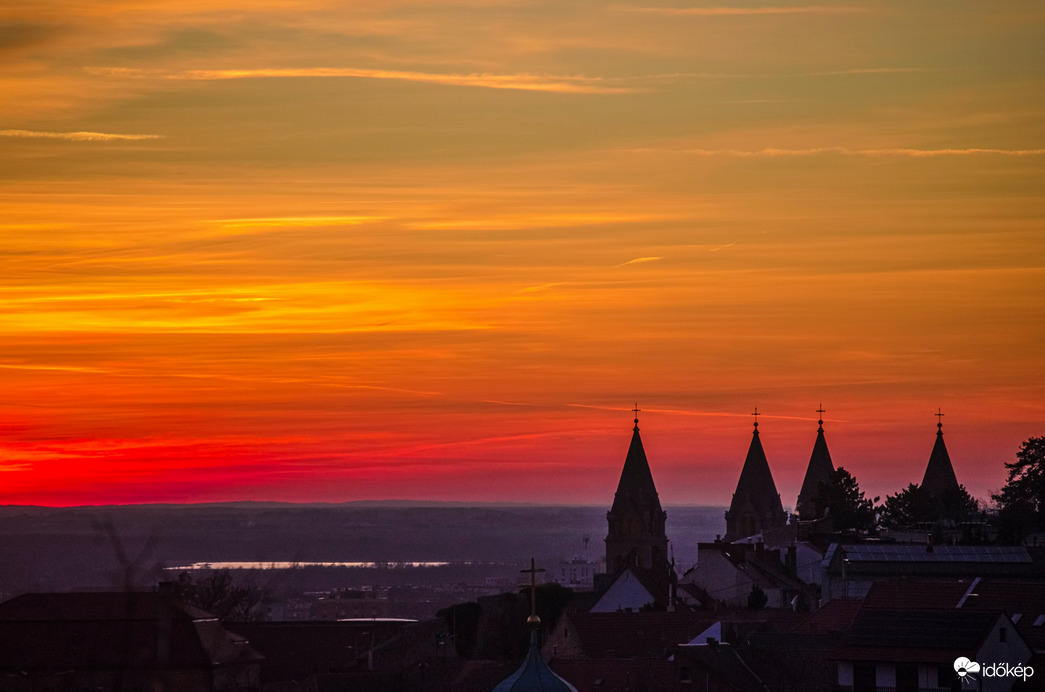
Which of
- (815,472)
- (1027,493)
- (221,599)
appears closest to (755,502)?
(815,472)

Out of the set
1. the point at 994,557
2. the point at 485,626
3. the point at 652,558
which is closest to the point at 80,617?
the point at 485,626

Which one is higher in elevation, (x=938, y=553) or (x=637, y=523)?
(x=637, y=523)

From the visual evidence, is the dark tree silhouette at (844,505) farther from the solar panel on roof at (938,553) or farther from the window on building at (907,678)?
the window on building at (907,678)

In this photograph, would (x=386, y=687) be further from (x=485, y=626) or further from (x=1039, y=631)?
(x=485, y=626)

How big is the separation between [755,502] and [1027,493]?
4345 cm

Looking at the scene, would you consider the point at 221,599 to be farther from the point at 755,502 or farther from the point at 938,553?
the point at 755,502

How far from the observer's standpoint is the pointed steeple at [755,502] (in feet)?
491

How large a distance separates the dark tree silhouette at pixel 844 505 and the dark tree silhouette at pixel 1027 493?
9649 millimetres

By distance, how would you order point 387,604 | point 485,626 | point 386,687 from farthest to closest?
1. point 387,604
2. point 485,626
3. point 386,687

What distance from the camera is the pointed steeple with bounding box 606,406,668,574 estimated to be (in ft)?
479

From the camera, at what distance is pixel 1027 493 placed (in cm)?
10950

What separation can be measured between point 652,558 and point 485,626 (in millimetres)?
49446

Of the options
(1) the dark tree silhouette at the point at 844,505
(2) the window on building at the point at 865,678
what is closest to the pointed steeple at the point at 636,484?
(1) the dark tree silhouette at the point at 844,505

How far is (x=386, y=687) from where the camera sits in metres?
62.3
